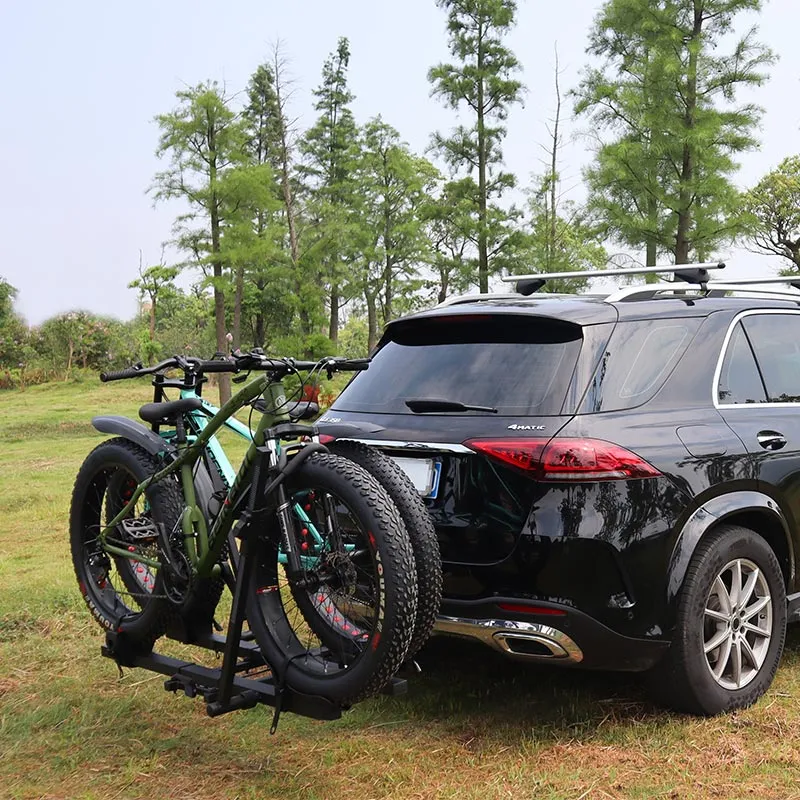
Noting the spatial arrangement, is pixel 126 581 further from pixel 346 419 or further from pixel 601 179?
pixel 601 179

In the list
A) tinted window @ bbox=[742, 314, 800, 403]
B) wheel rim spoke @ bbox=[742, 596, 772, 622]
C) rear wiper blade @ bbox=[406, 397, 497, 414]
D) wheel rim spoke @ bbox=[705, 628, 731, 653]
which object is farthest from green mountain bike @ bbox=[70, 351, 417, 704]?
tinted window @ bbox=[742, 314, 800, 403]

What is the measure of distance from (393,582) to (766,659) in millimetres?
1976

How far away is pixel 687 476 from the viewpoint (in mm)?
3879

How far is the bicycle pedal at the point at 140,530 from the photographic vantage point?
4069 millimetres

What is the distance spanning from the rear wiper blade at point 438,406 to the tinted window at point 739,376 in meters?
1.14

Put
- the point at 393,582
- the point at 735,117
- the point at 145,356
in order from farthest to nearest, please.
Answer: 1. the point at 145,356
2. the point at 735,117
3. the point at 393,582

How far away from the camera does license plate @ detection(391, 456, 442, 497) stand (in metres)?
3.87

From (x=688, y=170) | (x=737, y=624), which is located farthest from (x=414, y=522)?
(x=688, y=170)

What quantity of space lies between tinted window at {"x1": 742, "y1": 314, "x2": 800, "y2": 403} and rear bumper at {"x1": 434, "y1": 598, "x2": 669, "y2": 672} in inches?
61.4

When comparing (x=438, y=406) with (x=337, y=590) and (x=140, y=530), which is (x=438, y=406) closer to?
(x=337, y=590)

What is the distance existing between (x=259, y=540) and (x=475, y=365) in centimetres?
119

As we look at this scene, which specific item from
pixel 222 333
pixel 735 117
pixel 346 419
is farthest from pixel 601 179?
pixel 346 419

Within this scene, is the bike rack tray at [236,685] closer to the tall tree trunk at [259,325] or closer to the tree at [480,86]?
the tree at [480,86]

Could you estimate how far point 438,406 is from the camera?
4039mm
